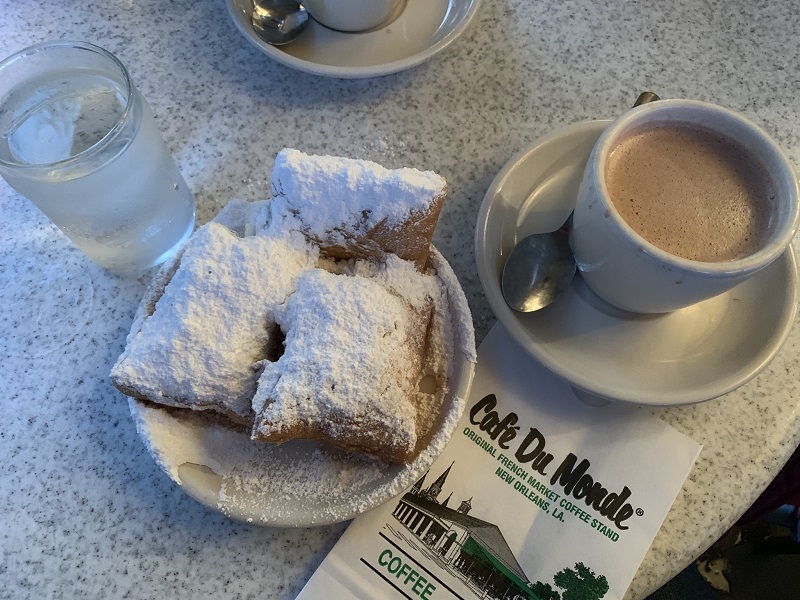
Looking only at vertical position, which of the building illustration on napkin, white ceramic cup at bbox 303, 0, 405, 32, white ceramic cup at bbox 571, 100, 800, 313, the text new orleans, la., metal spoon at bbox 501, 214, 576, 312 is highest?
white ceramic cup at bbox 571, 100, 800, 313

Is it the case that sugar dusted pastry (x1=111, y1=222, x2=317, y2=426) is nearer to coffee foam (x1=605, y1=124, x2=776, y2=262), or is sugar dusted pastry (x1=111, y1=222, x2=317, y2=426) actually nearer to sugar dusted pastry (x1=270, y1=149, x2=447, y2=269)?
sugar dusted pastry (x1=270, y1=149, x2=447, y2=269)

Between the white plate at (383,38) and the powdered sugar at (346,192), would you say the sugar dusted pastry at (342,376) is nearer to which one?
the powdered sugar at (346,192)

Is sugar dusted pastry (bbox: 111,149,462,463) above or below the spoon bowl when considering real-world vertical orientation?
below

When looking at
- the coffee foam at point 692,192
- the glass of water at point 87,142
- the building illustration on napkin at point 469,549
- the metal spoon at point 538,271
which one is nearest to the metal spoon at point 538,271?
the metal spoon at point 538,271

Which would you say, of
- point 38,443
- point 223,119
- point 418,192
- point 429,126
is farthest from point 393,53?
point 38,443

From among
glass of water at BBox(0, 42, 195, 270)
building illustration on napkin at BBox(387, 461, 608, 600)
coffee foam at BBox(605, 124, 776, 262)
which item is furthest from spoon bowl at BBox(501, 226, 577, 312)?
glass of water at BBox(0, 42, 195, 270)

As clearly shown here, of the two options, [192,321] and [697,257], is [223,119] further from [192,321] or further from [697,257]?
[697,257]
